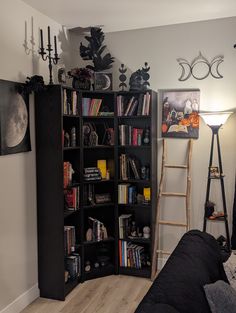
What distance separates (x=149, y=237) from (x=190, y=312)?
207cm

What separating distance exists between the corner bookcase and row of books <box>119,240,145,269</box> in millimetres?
10

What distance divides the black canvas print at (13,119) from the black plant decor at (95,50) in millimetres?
948

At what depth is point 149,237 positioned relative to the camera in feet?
11.6

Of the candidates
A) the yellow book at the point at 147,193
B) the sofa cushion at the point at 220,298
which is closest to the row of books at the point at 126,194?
the yellow book at the point at 147,193

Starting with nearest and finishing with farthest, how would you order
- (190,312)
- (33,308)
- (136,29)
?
(190,312) < (33,308) < (136,29)

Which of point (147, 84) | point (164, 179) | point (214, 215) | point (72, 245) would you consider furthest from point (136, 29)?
point (72, 245)

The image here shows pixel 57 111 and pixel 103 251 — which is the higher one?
pixel 57 111

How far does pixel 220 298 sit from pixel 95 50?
9.04 ft

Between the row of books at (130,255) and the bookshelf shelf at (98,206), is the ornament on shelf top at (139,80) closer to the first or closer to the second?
the bookshelf shelf at (98,206)

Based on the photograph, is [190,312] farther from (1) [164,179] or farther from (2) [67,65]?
(2) [67,65]

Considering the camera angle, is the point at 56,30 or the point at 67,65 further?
the point at 67,65

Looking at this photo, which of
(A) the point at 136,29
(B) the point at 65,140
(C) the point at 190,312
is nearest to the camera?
(C) the point at 190,312

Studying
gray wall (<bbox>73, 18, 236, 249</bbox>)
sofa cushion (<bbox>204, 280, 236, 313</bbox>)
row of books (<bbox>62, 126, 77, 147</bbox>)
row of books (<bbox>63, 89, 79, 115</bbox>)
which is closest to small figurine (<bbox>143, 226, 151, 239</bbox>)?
gray wall (<bbox>73, 18, 236, 249</bbox>)

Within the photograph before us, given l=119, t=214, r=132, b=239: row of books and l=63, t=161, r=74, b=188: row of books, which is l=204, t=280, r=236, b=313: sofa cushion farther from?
l=119, t=214, r=132, b=239: row of books
